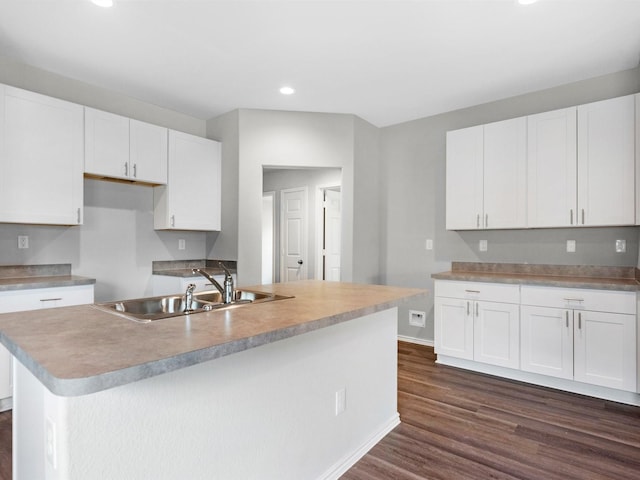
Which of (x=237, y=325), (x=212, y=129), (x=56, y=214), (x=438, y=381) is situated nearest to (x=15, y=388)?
(x=237, y=325)

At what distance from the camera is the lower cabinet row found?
2707 mm

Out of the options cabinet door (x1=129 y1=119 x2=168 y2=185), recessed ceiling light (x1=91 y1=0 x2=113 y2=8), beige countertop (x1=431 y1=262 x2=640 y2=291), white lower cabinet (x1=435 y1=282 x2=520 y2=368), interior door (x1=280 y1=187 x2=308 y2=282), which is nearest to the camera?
recessed ceiling light (x1=91 y1=0 x2=113 y2=8)

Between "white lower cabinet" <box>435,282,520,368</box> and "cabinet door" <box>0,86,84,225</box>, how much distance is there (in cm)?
336

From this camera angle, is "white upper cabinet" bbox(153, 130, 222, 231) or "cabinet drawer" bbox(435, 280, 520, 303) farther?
"white upper cabinet" bbox(153, 130, 222, 231)

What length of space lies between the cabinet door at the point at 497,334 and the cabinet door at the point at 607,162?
99 cm

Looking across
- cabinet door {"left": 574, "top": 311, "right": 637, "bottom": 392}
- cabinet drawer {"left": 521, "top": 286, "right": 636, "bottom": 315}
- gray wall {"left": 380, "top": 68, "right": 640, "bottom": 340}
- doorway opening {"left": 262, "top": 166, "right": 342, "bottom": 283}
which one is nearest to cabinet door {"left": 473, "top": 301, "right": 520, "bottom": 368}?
cabinet drawer {"left": 521, "top": 286, "right": 636, "bottom": 315}

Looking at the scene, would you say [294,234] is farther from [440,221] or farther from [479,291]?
[479,291]

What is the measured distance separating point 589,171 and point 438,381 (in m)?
2.14

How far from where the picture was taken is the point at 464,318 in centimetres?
341

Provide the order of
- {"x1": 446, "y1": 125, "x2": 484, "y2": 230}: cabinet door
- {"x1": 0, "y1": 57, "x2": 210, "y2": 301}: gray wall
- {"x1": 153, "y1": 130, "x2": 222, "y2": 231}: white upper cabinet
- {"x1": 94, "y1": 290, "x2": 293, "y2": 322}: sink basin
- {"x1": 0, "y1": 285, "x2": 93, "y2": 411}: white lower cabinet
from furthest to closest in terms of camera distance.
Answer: {"x1": 153, "y1": 130, "x2": 222, "y2": 231}: white upper cabinet → {"x1": 446, "y1": 125, "x2": 484, "y2": 230}: cabinet door → {"x1": 0, "y1": 57, "x2": 210, "y2": 301}: gray wall → {"x1": 0, "y1": 285, "x2": 93, "y2": 411}: white lower cabinet → {"x1": 94, "y1": 290, "x2": 293, "y2": 322}: sink basin

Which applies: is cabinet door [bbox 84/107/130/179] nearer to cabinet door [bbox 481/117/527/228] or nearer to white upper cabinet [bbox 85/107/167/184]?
white upper cabinet [bbox 85/107/167/184]

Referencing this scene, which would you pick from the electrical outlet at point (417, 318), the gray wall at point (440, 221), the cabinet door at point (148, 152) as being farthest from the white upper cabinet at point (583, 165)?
the cabinet door at point (148, 152)

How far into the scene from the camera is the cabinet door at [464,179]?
3.60m

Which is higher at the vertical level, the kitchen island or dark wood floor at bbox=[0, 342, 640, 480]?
the kitchen island
